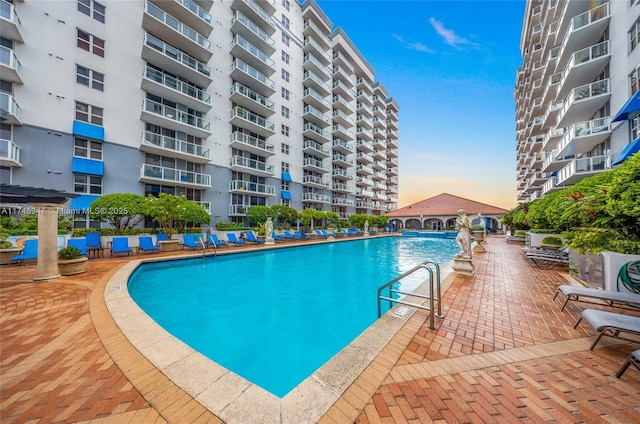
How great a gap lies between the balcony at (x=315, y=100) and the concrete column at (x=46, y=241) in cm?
2945

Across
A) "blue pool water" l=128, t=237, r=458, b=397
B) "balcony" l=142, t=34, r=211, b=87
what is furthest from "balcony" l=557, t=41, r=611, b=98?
"balcony" l=142, t=34, r=211, b=87

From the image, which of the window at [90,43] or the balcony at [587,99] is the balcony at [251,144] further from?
the balcony at [587,99]

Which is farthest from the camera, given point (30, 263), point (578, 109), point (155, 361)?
point (578, 109)

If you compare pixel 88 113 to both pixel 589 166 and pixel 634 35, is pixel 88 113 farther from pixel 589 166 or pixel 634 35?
pixel 589 166

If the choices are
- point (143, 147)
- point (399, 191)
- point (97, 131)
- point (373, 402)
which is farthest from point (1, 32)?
point (399, 191)

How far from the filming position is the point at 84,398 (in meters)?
2.25

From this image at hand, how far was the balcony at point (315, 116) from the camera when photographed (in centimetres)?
3109

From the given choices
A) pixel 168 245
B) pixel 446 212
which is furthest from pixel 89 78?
pixel 446 212

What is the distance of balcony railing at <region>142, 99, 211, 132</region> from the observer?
1750 centimetres

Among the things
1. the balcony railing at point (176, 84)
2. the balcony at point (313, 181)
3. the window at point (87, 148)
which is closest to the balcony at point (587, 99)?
the balcony at point (313, 181)

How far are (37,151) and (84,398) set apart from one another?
18.8 meters

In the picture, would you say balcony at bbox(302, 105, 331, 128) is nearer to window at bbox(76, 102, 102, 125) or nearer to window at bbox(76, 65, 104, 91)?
window at bbox(76, 65, 104, 91)

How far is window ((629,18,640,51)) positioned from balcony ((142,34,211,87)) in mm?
27888

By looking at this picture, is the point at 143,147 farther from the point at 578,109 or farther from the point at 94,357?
the point at 578,109
